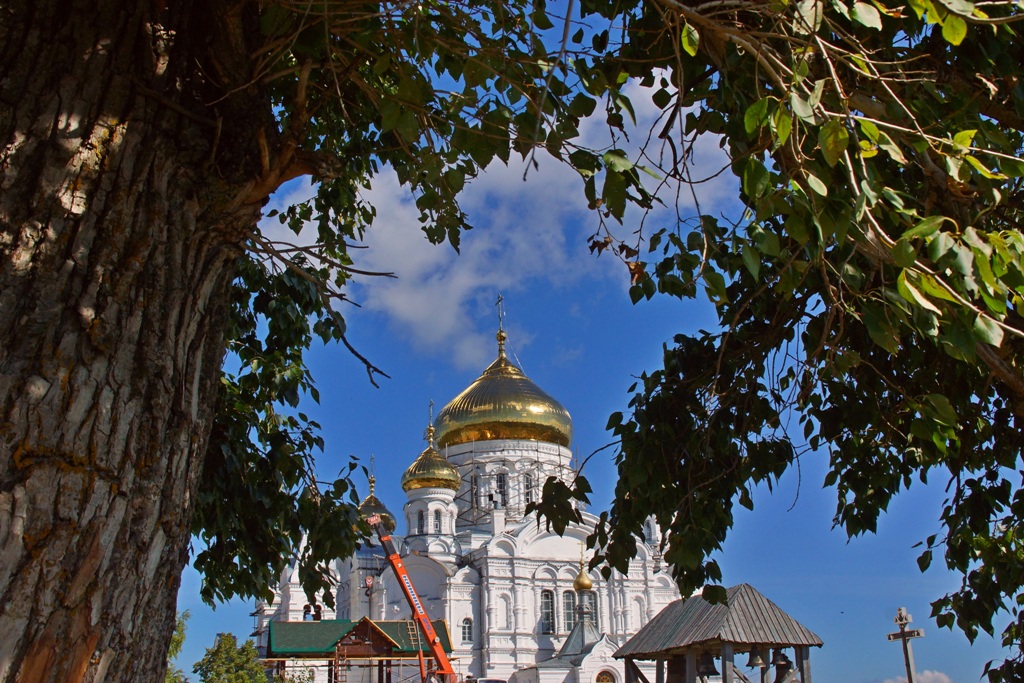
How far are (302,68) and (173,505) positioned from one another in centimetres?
122

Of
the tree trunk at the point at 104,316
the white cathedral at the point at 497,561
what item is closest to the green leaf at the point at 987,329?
the tree trunk at the point at 104,316

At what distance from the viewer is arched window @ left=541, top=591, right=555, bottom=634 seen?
34406 millimetres

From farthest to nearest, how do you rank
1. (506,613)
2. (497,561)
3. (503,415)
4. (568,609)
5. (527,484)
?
1. (503,415)
2. (527,484)
3. (568,609)
4. (497,561)
5. (506,613)

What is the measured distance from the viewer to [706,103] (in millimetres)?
3406

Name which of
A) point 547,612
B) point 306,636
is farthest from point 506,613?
point 306,636

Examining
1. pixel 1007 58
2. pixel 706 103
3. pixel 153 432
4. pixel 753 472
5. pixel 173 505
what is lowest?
pixel 173 505

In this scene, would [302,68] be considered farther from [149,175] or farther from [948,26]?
[948,26]

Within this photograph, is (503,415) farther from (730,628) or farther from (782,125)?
(782,125)

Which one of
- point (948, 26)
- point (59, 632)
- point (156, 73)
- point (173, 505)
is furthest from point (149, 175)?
point (948, 26)

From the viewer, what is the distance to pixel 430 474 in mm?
35750

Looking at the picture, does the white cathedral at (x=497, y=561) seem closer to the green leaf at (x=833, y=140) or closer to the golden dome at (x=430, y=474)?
the golden dome at (x=430, y=474)

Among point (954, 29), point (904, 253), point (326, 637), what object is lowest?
point (904, 253)

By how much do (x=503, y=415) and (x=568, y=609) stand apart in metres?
7.97

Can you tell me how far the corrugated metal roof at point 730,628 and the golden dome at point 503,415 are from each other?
21.2 metres
